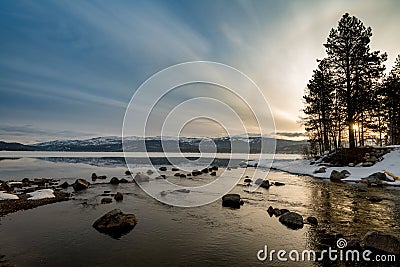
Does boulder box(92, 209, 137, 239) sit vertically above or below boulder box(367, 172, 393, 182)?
below

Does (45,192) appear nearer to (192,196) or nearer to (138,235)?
(192,196)

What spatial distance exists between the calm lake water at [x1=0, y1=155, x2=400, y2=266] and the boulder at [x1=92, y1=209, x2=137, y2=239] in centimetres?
46

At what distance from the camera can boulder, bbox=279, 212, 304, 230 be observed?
51.8 ft

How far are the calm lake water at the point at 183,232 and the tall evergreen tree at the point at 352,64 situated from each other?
21119 mm

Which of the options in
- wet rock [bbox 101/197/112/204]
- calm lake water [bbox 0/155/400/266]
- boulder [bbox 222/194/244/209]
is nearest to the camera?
calm lake water [bbox 0/155/400/266]

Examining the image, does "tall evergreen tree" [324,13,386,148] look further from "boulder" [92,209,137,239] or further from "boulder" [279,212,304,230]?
"boulder" [92,209,137,239]

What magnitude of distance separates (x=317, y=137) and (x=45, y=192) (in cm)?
5472

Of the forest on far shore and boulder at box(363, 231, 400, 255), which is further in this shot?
the forest on far shore

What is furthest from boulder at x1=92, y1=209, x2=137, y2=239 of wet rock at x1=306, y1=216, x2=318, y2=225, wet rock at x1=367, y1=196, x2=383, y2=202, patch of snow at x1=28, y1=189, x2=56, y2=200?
wet rock at x1=367, y1=196, x2=383, y2=202

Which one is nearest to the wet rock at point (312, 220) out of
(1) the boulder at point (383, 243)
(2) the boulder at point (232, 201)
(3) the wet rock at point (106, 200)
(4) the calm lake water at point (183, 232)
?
(4) the calm lake water at point (183, 232)

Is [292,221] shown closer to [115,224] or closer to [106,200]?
[115,224]

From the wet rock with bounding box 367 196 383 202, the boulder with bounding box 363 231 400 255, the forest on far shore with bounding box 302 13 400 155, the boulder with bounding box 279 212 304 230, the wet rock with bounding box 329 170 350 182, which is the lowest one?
the boulder with bounding box 279 212 304 230

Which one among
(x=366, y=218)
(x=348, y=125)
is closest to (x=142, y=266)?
(x=366, y=218)

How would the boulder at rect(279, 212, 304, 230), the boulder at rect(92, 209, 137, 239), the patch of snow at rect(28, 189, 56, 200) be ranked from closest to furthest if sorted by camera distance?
the boulder at rect(92, 209, 137, 239)
the boulder at rect(279, 212, 304, 230)
the patch of snow at rect(28, 189, 56, 200)
